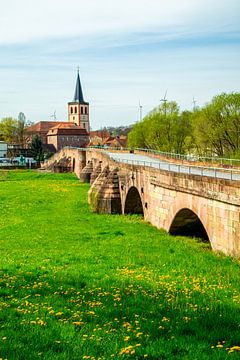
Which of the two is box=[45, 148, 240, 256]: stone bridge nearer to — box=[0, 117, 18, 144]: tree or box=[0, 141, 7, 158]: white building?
box=[0, 141, 7, 158]: white building

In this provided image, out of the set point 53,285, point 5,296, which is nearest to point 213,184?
point 53,285

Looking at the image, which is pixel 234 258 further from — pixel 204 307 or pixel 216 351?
pixel 216 351

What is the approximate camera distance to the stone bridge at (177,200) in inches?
663

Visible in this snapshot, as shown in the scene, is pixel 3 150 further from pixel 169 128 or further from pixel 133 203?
pixel 133 203

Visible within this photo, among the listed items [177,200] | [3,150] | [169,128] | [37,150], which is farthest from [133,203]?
[3,150]

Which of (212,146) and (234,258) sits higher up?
(212,146)

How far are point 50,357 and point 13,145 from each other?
12617 cm

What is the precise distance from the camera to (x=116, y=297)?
39.2 ft

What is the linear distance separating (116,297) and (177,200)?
419 inches

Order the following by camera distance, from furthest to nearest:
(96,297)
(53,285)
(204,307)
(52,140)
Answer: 1. (52,140)
2. (53,285)
3. (96,297)
4. (204,307)

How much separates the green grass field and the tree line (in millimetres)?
30221

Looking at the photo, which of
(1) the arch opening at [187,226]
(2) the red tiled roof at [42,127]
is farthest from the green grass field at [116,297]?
(2) the red tiled roof at [42,127]

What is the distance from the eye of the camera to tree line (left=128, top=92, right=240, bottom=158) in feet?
178

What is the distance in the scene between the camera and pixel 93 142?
511 ft
